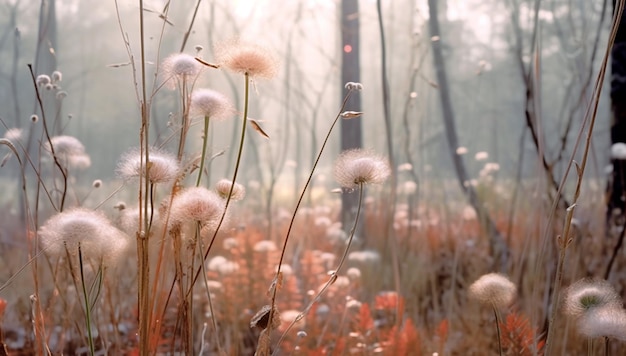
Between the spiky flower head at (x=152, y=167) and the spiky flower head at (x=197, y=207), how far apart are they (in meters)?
0.04

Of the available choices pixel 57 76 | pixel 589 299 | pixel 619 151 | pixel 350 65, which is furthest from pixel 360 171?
pixel 350 65

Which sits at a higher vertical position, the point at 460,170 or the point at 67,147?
the point at 460,170

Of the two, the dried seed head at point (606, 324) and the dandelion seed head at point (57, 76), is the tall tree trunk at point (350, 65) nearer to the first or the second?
the dandelion seed head at point (57, 76)

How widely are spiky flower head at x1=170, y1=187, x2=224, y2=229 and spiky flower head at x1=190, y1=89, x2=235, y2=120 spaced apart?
13 centimetres

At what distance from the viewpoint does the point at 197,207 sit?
0.89 meters

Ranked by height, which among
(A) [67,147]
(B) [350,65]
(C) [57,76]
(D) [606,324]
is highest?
(B) [350,65]

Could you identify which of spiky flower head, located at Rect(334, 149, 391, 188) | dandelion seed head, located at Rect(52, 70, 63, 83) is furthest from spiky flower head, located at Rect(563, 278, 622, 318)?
dandelion seed head, located at Rect(52, 70, 63, 83)

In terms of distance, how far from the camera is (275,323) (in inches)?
40.5

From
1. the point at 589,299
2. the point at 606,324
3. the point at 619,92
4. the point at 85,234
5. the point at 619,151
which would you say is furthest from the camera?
the point at 619,92

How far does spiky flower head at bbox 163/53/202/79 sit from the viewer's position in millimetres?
973

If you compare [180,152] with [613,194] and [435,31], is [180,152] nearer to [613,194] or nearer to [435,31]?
[613,194]

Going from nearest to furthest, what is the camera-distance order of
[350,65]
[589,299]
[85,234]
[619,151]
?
[85,234] < [589,299] < [619,151] < [350,65]

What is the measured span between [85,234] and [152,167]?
0.13 m

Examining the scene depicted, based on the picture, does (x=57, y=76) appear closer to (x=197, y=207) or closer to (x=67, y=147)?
(x=67, y=147)
